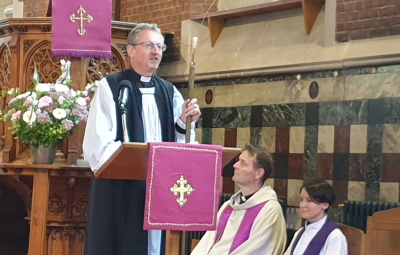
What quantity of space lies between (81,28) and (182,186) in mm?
3584

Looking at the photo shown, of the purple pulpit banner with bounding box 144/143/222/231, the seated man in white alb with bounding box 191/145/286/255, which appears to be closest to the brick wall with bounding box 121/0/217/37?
the seated man in white alb with bounding box 191/145/286/255

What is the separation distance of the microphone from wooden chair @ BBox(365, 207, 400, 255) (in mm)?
1690

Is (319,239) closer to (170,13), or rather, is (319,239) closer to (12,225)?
(170,13)

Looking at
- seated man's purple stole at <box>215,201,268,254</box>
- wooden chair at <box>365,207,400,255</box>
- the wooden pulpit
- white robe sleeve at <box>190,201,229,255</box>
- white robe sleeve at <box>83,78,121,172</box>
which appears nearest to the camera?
the wooden pulpit

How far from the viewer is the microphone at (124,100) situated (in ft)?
14.0

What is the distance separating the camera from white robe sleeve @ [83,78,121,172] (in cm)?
402

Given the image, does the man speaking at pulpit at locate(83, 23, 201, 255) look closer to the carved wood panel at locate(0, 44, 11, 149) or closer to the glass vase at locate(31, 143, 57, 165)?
the glass vase at locate(31, 143, 57, 165)

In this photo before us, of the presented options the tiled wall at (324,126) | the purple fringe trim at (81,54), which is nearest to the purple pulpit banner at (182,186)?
the tiled wall at (324,126)

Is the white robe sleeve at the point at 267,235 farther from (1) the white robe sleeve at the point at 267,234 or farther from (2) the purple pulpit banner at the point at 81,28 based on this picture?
(2) the purple pulpit banner at the point at 81,28

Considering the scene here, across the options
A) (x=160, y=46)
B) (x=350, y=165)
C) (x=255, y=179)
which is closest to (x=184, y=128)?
(x=160, y=46)

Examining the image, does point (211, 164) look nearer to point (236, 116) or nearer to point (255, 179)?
point (255, 179)

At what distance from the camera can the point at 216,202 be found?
3.92 meters

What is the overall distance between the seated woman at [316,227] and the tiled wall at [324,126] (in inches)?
45.0

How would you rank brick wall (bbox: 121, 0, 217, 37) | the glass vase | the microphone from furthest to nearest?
brick wall (bbox: 121, 0, 217, 37)
the glass vase
the microphone
